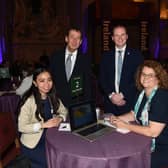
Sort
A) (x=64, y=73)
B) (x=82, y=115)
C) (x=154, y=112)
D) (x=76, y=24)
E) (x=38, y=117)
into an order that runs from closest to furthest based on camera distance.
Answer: (x=154, y=112) < (x=82, y=115) < (x=38, y=117) < (x=64, y=73) < (x=76, y=24)

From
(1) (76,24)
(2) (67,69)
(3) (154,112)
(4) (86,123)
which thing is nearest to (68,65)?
(2) (67,69)

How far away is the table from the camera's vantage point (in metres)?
1.84

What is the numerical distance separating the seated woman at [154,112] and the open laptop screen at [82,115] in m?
0.18

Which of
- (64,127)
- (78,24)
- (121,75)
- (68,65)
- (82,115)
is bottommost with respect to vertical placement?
(64,127)

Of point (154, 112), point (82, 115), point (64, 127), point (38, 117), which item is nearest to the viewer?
point (154, 112)

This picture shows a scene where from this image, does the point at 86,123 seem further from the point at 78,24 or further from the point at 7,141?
the point at 78,24

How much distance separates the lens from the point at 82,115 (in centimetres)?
228

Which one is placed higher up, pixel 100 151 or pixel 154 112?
pixel 154 112

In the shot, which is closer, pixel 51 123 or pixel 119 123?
pixel 119 123

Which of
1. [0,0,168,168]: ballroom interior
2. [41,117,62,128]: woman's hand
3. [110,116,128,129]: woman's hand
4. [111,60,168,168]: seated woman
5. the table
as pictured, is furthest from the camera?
[0,0,168,168]: ballroom interior

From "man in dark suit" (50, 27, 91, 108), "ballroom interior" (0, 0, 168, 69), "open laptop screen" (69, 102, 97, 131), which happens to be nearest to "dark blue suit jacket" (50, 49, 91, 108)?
"man in dark suit" (50, 27, 91, 108)

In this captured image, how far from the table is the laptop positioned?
0.06m

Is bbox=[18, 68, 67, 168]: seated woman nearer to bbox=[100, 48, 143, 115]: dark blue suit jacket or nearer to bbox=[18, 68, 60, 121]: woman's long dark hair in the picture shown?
bbox=[18, 68, 60, 121]: woman's long dark hair

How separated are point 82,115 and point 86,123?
0.27ft
